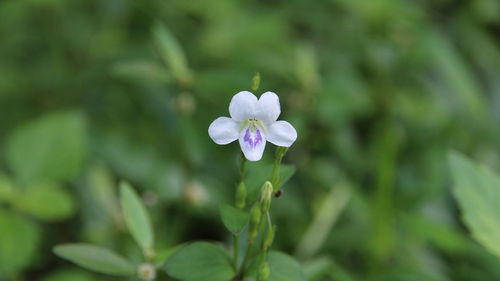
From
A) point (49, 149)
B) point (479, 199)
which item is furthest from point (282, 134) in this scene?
point (49, 149)

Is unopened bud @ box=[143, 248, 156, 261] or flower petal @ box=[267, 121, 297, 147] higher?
flower petal @ box=[267, 121, 297, 147]

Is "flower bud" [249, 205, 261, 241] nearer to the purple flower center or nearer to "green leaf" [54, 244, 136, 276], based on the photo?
the purple flower center

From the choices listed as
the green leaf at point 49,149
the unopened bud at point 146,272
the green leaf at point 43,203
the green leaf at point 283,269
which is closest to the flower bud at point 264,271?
the green leaf at point 283,269

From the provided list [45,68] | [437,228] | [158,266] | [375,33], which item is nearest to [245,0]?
[375,33]

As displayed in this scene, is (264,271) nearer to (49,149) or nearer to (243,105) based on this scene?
(243,105)

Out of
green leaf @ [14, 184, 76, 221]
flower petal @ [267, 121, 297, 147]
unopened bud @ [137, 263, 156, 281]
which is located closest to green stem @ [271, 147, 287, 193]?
flower petal @ [267, 121, 297, 147]

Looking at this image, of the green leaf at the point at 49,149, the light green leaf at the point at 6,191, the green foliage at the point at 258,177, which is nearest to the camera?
the green foliage at the point at 258,177

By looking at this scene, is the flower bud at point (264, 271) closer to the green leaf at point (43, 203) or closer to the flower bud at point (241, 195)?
the flower bud at point (241, 195)
